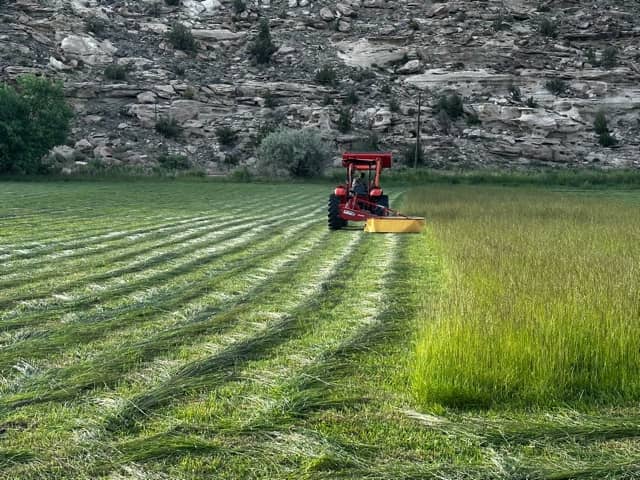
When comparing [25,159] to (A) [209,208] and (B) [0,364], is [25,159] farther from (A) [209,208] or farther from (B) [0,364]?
(B) [0,364]

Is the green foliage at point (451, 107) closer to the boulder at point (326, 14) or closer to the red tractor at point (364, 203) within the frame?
the boulder at point (326, 14)

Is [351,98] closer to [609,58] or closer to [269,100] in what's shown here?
[269,100]

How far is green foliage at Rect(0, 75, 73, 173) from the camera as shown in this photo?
4678 centimetres

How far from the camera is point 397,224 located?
1684 centimetres

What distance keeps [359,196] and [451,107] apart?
154ft

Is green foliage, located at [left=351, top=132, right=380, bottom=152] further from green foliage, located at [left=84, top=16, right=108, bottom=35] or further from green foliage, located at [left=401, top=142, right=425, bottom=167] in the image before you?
green foliage, located at [left=84, top=16, right=108, bottom=35]

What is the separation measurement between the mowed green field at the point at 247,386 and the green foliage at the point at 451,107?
53.6 meters

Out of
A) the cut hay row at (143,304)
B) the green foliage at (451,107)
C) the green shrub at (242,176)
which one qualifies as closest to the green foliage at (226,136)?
the green shrub at (242,176)

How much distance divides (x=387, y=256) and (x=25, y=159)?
40.1 metres

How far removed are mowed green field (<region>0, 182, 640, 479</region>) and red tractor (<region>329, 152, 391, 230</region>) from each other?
630cm

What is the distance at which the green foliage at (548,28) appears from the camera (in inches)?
2822

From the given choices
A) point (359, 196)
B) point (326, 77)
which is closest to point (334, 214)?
point (359, 196)

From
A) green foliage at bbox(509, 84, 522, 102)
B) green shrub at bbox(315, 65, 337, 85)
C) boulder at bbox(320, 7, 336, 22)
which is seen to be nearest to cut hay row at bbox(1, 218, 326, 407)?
green shrub at bbox(315, 65, 337, 85)

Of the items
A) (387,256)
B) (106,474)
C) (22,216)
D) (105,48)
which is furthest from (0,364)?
(105,48)
